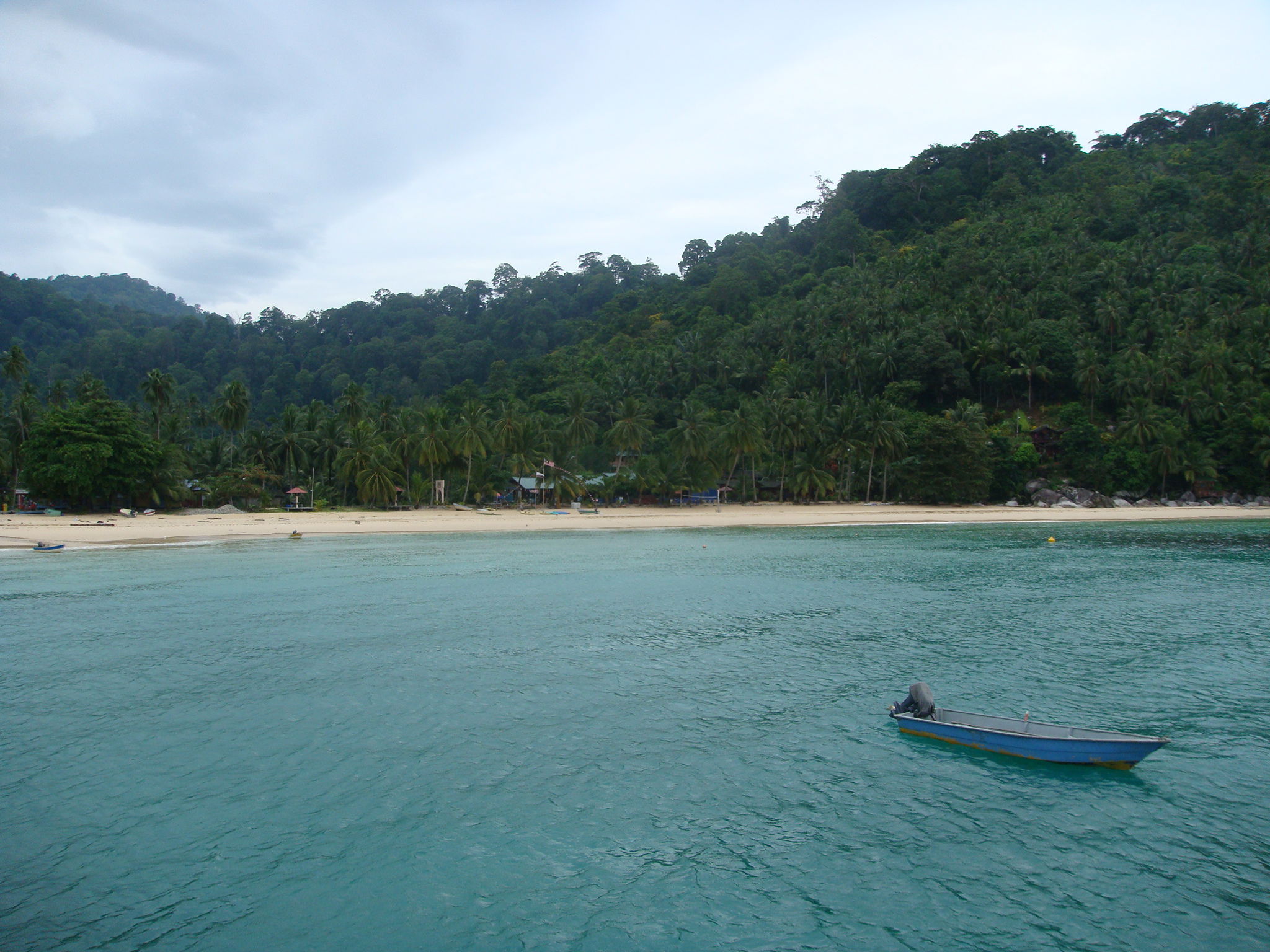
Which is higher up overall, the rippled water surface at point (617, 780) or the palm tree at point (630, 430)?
the palm tree at point (630, 430)

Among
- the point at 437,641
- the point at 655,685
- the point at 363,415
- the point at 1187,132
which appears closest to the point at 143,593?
the point at 437,641

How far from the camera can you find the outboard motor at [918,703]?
13578 mm

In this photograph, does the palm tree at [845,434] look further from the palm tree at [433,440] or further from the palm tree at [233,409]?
the palm tree at [233,409]

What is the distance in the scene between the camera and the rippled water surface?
28.8 ft

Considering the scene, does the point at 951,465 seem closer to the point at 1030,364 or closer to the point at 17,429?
the point at 1030,364

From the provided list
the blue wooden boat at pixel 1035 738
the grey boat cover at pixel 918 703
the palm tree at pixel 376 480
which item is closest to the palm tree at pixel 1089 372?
the palm tree at pixel 376 480

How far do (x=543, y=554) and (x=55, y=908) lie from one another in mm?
31457

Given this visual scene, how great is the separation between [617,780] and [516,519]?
48007mm

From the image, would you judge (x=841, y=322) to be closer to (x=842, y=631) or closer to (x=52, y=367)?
(x=842, y=631)

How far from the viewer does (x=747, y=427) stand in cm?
7044

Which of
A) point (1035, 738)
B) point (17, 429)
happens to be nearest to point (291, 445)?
point (17, 429)

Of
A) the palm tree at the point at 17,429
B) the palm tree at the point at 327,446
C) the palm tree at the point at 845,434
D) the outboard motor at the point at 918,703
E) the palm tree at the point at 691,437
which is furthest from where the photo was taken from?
the palm tree at the point at 845,434

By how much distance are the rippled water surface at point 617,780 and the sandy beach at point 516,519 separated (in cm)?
2260

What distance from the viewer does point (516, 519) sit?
59375 millimetres
